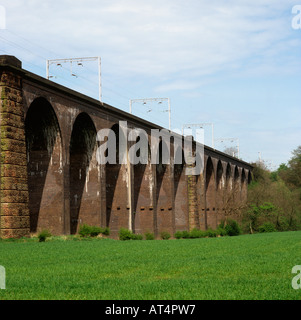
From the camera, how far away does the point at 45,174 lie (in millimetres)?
20453

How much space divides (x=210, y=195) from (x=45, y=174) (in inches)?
1061

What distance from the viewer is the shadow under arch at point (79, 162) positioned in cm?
2362

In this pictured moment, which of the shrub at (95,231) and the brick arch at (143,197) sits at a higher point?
the brick arch at (143,197)

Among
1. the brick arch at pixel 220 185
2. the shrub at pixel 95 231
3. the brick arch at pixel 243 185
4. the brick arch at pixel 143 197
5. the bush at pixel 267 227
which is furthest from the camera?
the brick arch at pixel 243 185

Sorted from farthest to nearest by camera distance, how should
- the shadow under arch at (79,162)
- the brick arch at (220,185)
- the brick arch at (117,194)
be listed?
the brick arch at (220,185)
the brick arch at (117,194)
the shadow under arch at (79,162)

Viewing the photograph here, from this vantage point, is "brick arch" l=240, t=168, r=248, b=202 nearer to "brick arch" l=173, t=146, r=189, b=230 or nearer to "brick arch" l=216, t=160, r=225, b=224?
"brick arch" l=216, t=160, r=225, b=224

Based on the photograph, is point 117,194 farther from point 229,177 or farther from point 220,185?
point 229,177

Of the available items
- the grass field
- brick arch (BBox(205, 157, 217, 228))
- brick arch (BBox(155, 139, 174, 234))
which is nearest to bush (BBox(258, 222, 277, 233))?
brick arch (BBox(205, 157, 217, 228))

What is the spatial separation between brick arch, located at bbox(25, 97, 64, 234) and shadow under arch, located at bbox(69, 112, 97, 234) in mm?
3148

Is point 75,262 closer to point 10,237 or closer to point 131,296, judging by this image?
point 131,296

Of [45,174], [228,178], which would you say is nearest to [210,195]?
[228,178]

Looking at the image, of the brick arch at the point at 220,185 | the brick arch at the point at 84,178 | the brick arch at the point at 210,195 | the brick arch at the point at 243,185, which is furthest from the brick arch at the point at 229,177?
the brick arch at the point at 84,178

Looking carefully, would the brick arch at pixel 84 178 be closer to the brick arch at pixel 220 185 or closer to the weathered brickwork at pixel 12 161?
the weathered brickwork at pixel 12 161
